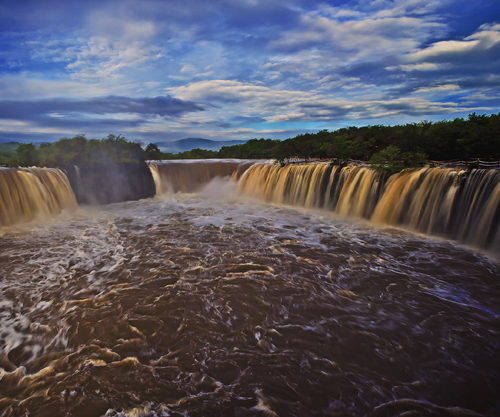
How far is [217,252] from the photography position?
920cm

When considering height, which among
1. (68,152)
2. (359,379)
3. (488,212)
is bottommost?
(359,379)

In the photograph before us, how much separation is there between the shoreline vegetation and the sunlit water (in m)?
5.63

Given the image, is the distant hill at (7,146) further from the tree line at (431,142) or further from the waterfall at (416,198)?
the tree line at (431,142)

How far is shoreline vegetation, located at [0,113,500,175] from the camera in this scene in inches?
512

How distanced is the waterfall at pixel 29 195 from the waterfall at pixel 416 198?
14709 mm

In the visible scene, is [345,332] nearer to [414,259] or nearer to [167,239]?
[414,259]

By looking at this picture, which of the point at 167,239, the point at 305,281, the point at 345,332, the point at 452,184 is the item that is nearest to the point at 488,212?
the point at 452,184

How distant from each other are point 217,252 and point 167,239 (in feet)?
9.13

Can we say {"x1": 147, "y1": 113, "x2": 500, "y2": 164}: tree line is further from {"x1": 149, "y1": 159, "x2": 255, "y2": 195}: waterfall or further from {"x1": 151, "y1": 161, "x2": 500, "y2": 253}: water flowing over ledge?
{"x1": 149, "y1": 159, "x2": 255, "y2": 195}: waterfall

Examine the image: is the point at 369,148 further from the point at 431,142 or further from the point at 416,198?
the point at 416,198

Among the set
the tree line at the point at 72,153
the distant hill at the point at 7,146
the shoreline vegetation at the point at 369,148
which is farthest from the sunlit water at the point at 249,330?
the distant hill at the point at 7,146

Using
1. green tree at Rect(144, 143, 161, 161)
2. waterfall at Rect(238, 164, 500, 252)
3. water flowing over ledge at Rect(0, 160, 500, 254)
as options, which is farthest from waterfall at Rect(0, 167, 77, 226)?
waterfall at Rect(238, 164, 500, 252)

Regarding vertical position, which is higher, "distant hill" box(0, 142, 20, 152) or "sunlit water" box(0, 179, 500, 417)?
"distant hill" box(0, 142, 20, 152)

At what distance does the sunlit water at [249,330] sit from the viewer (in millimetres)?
3602
